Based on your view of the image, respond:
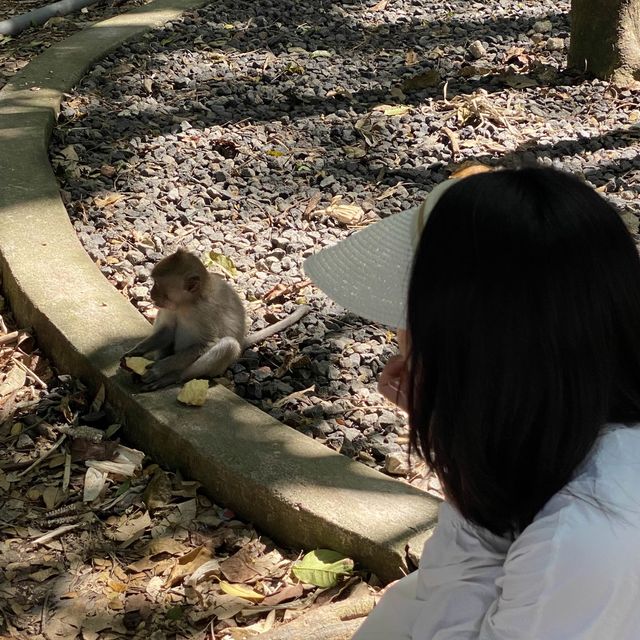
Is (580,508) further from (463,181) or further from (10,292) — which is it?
(10,292)

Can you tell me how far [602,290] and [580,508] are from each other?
38cm

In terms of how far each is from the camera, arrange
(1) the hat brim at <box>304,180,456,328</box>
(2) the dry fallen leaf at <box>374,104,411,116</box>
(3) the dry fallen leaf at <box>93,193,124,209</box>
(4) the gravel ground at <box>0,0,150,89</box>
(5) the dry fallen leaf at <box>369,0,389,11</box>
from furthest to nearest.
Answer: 1. (5) the dry fallen leaf at <box>369,0,389,11</box>
2. (4) the gravel ground at <box>0,0,150,89</box>
3. (2) the dry fallen leaf at <box>374,104,411,116</box>
4. (3) the dry fallen leaf at <box>93,193,124,209</box>
5. (1) the hat brim at <box>304,180,456,328</box>

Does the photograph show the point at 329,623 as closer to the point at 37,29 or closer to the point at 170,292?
the point at 170,292

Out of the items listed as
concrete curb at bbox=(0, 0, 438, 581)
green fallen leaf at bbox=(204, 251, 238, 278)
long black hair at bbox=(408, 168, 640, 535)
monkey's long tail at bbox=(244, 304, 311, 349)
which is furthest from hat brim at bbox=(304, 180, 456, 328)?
green fallen leaf at bbox=(204, 251, 238, 278)

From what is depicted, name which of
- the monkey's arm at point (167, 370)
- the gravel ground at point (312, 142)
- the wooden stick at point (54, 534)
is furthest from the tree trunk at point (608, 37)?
the wooden stick at point (54, 534)

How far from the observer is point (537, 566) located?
69.9 inches

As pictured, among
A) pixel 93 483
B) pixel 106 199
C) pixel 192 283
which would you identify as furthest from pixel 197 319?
pixel 106 199

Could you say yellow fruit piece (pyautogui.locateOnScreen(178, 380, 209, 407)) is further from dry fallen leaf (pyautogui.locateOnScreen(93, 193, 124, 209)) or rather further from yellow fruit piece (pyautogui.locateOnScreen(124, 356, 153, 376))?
dry fallen leaf (pyautogui.locateOnScreen(93, 193, 124, 209))

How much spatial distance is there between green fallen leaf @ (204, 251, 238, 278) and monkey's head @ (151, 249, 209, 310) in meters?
0.51

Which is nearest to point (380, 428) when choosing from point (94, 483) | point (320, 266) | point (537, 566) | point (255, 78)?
point (94, 483)

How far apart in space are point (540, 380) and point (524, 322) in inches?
4.2

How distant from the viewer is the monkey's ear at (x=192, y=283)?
4.40 m

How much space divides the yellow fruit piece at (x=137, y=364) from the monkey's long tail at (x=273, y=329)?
543mm

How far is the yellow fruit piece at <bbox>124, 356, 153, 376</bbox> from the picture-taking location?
12.9ft
